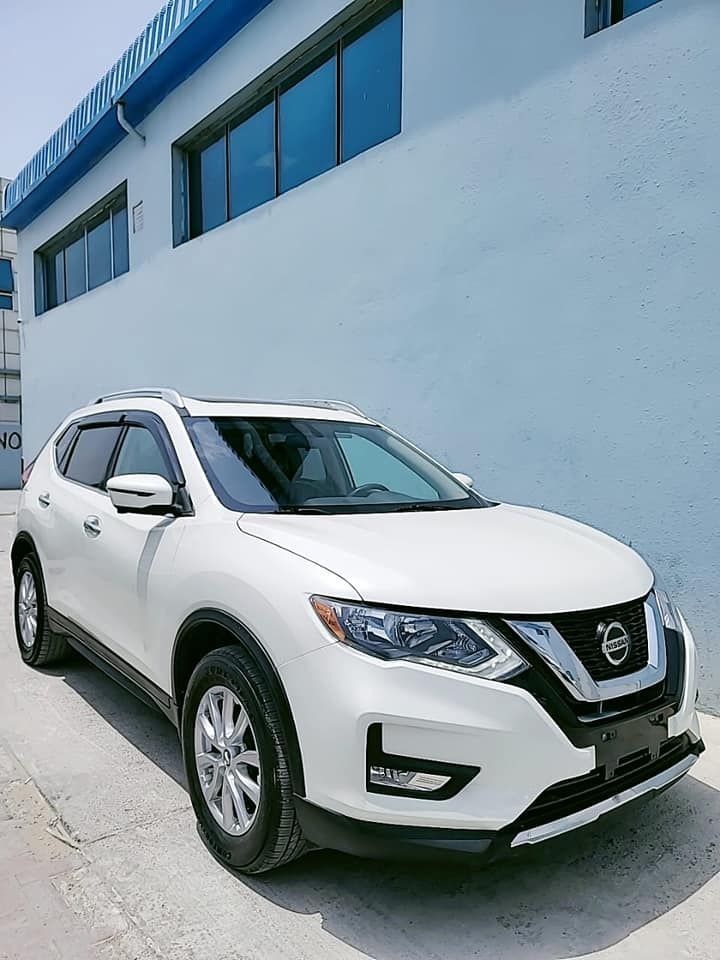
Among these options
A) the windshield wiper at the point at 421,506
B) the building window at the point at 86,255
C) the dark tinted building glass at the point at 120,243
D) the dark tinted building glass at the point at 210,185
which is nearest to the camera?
the windshield wiper at the point at 421,506

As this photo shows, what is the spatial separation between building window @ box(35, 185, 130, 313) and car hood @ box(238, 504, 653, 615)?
9970 millimetres

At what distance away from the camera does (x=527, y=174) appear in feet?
17.2

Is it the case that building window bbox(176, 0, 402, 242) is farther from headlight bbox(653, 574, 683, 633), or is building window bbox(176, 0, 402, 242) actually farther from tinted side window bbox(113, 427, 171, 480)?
headlight bbox(653, 574, 683, 633)

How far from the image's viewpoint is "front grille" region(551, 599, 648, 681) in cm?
236

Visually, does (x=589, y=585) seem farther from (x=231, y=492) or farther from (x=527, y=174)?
(x=527, y=174)

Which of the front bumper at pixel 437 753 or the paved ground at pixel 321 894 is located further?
the paved ground at pixel 321 894

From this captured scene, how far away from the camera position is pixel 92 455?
4371mm

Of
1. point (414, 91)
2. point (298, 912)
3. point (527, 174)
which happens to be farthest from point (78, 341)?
point (298, 912)

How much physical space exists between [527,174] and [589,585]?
3736 millimetres

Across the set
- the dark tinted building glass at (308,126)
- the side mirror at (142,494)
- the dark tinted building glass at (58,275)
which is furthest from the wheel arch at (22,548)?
the dark tinted building glass at (58,275)

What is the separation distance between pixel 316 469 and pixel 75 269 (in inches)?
475

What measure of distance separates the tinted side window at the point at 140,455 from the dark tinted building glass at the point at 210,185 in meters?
6.14

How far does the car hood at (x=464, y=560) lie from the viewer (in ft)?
7.64

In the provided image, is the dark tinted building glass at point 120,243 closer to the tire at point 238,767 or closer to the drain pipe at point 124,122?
the drain pipe at point 124,122
